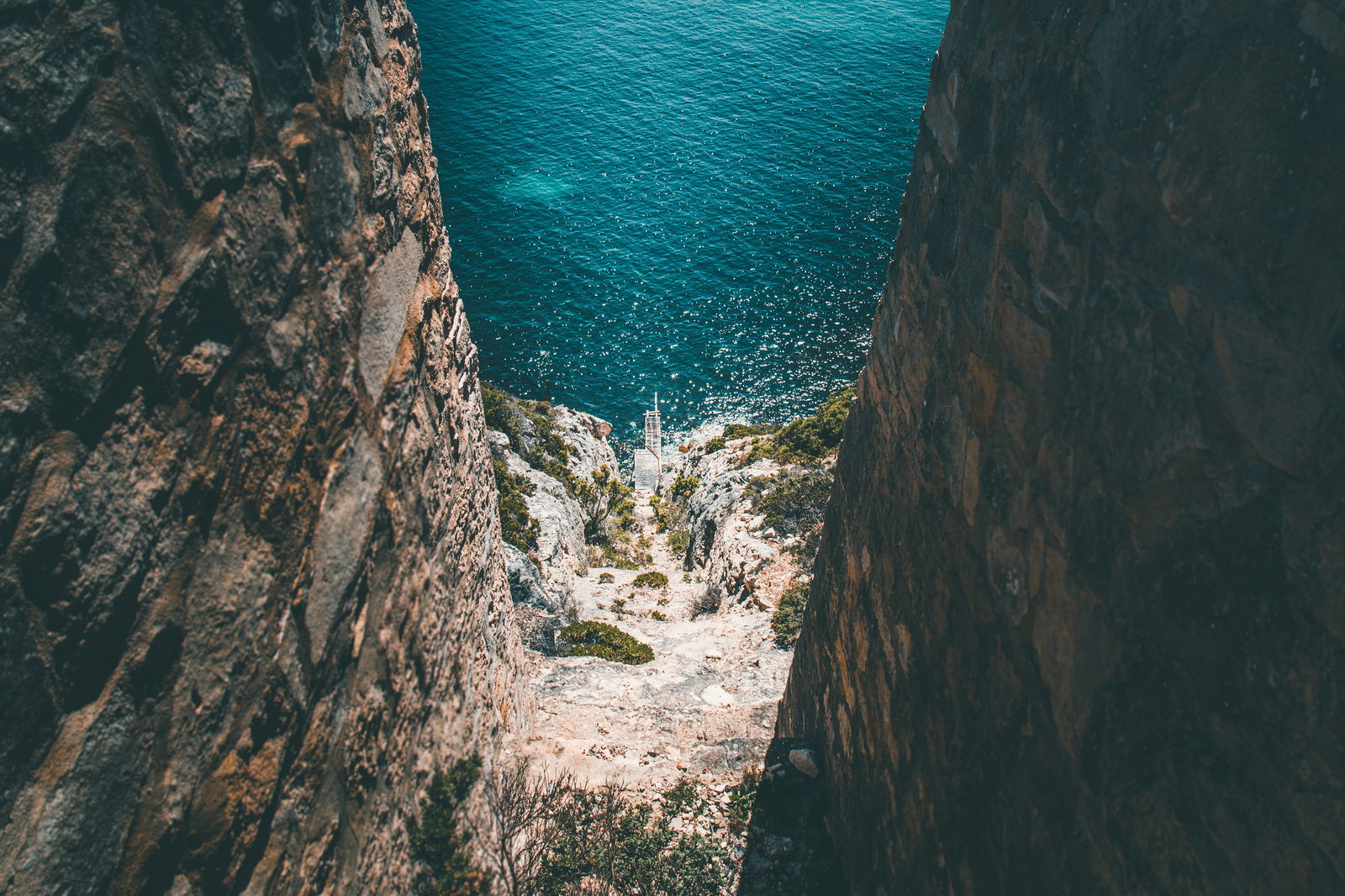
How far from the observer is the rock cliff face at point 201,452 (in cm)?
238

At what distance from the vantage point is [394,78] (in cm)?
563

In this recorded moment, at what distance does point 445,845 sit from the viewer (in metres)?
5.77

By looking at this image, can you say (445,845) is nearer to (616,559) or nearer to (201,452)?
(201,452)

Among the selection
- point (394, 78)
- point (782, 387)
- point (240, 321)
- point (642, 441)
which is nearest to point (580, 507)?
point (642, 441)

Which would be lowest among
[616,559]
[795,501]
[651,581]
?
[616,559]

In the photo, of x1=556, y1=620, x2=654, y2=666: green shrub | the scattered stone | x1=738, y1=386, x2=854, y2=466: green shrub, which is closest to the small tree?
x1=738, y1=386, x2=854, y2=466: green shrub

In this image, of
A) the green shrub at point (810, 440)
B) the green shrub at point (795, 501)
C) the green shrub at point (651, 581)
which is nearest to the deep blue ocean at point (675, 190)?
the green shrub at point (810, 440)

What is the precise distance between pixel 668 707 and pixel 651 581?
34.9ft

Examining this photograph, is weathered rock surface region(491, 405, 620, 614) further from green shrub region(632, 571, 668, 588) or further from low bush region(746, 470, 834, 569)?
low bush region(746, 470, 834, 569)

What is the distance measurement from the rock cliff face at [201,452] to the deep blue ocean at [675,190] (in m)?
29.8

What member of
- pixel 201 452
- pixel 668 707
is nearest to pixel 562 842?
pixel 668 707

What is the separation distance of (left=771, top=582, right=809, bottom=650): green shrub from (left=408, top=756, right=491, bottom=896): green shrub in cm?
851

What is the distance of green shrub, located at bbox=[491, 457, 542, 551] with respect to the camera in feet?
60.0

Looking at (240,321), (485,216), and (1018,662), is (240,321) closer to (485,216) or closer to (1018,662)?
(1018,662)
